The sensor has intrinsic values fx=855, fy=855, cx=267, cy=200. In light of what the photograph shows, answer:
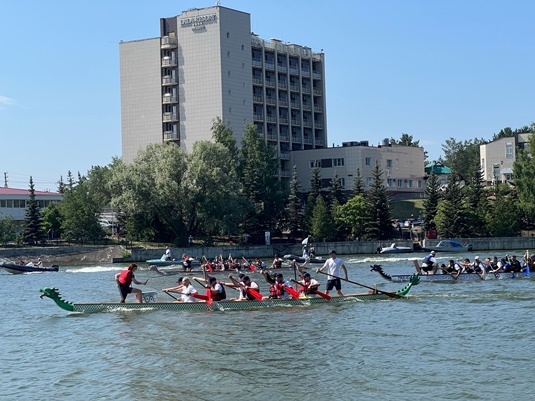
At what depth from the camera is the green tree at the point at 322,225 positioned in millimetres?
97688

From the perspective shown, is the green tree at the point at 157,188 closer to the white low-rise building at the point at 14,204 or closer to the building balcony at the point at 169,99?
the building balcony at the point at 169,99

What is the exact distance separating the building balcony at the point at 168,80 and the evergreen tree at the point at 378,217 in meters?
35.3

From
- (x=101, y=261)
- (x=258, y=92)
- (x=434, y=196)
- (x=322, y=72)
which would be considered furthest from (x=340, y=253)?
(x=322, y=72)

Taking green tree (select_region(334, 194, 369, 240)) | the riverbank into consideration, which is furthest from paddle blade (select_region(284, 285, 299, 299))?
green tree (select_region(334, 194, 369, 240))

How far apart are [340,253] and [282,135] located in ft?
130

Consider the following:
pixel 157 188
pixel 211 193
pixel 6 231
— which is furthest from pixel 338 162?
pixel 6 231

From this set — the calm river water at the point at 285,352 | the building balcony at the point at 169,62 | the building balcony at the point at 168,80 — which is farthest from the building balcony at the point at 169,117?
the calm river water at the point at 285,352

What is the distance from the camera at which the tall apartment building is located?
115m

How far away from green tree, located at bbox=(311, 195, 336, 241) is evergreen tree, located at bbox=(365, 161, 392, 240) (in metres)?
4.37

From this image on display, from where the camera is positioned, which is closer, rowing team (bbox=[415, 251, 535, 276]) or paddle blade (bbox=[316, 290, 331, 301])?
paddle blade (bbox=[316, 290, 331, 301])

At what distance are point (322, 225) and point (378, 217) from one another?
644 cm

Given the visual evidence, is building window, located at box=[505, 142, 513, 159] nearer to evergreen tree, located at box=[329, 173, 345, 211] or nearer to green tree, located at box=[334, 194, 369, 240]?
evergreen tree, located at box=[329, 173, 345, 211]

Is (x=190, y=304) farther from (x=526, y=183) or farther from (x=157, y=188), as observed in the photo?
(x=526, y=183)

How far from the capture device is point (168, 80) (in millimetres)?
118062
